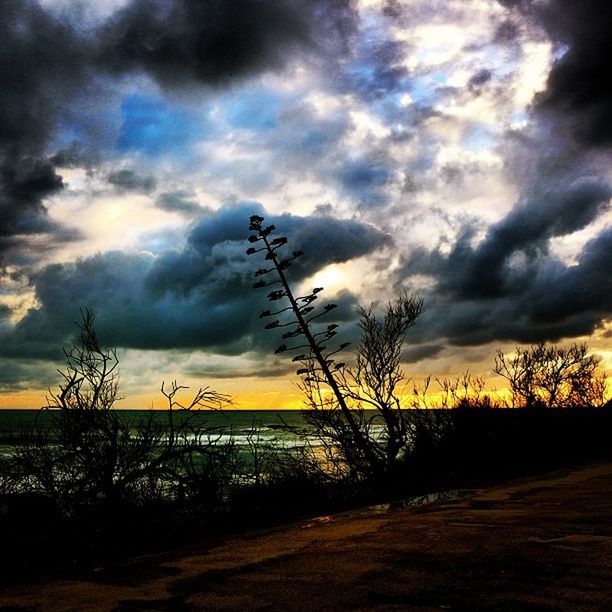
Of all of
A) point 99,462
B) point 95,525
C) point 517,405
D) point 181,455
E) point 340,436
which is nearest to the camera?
point 95,525

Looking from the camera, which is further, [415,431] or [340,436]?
[415,431]

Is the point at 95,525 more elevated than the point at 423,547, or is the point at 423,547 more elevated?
the point at 423,547

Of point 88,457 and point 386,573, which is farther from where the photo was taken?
point 88,457

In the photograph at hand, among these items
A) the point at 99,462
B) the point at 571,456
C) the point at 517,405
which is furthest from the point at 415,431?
the point at 99,462

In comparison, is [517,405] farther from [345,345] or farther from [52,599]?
[52,599]

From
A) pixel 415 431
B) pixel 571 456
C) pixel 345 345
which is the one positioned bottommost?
pixel 571 456

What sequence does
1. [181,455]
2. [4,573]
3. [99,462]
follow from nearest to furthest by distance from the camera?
[4,573] → [99,462] → [181,455]

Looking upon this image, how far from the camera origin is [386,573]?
2.96 m

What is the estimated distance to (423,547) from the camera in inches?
142

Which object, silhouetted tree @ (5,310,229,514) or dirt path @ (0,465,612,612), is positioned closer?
dirt path @ (0,465,612,612)

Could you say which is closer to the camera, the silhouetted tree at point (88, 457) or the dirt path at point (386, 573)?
the dirt path at point (386, 573)

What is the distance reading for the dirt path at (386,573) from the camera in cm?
251

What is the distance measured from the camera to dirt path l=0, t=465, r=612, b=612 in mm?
2510

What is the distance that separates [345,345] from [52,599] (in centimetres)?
1207
